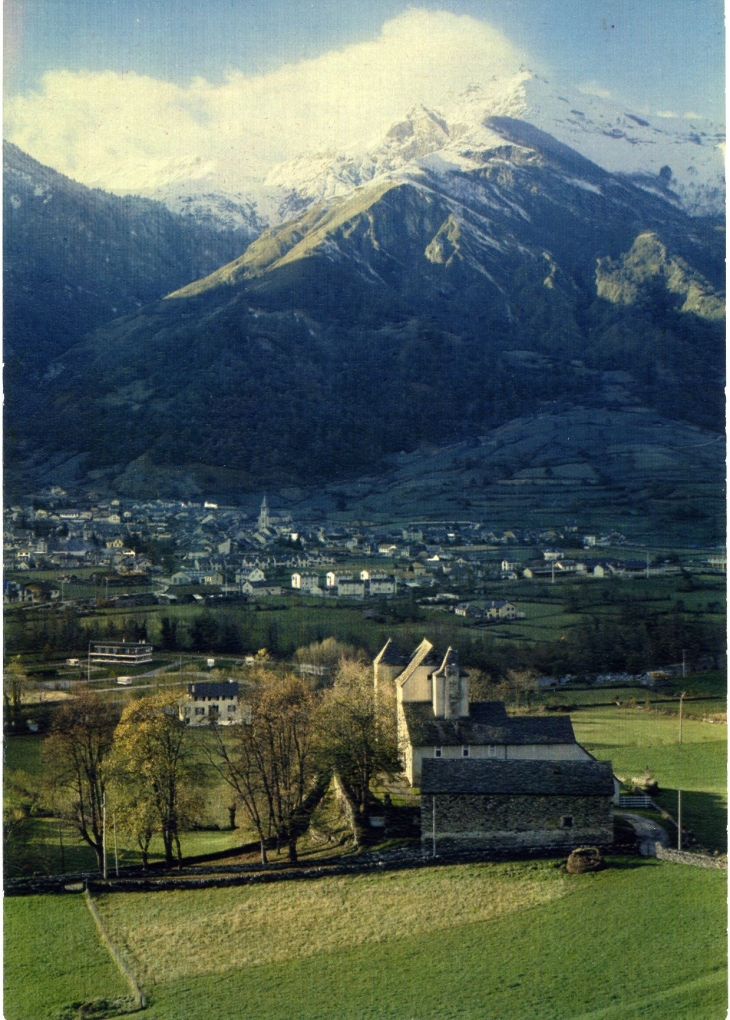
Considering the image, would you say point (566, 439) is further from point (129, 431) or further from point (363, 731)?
point (363, 731)

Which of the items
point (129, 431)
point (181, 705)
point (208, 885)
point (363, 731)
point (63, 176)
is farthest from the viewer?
point (129, 431)

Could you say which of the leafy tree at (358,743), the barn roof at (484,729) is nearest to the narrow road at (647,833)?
the barn roof at (484,729)

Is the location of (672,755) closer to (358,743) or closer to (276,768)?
(358,743)

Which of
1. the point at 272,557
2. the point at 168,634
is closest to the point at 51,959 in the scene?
the point at 168,634

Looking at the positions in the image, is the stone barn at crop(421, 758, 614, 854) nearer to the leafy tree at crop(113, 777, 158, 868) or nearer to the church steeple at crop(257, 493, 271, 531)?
the leafy tree at crop(113, 777, 158, 868)

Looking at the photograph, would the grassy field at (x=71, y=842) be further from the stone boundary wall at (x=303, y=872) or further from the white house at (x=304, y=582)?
the white house at (x=304, y=582)

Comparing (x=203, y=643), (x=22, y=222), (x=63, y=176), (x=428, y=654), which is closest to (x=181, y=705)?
(x=428, y=654)
